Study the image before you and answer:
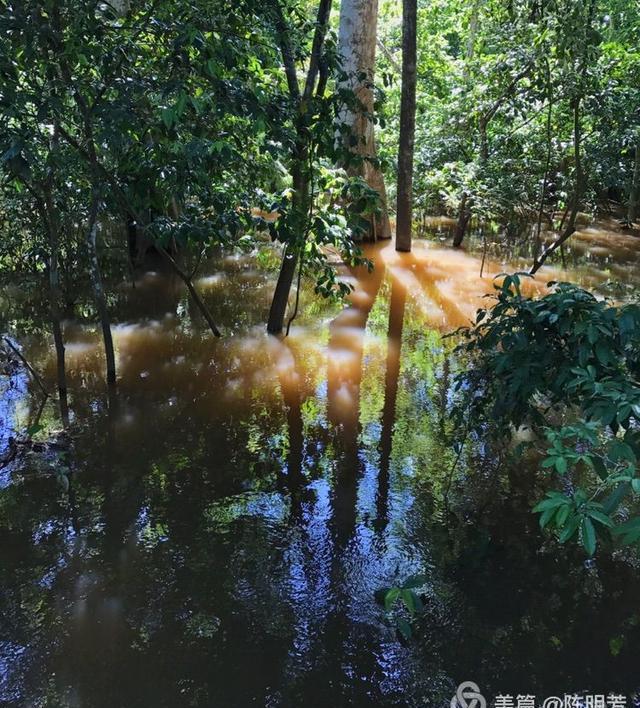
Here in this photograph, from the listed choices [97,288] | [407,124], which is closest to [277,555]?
[97,288]

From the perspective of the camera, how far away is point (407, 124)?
9.39 metres

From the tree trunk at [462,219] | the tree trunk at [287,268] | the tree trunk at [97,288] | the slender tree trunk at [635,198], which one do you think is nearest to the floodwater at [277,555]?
the tree trunk at [97,288]

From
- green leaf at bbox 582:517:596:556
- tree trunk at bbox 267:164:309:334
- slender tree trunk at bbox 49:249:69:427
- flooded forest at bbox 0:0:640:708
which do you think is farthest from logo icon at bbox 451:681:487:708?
tree trunk at bbox 267:164:309:334

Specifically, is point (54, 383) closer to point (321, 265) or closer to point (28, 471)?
point (28, 471)

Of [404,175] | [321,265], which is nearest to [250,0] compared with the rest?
[321,265]

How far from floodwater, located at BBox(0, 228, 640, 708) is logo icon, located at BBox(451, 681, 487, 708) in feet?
0.12

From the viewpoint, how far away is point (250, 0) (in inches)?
165

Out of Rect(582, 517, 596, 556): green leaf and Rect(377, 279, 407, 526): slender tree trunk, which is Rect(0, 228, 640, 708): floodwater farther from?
Rect(582, 517, 596, 556): green leaf

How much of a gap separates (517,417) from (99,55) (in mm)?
3182

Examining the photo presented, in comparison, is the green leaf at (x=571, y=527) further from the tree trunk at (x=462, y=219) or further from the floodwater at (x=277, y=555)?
the tree trunk at (x=462, y=219)

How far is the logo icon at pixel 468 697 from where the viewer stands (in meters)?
2.40

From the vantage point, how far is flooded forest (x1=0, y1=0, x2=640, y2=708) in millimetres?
2518

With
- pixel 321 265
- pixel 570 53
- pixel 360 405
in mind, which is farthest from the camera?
pixel 570 53

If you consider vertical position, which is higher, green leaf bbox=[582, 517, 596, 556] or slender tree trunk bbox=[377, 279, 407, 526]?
green leaf bbox=[582, 517, 596, 556]
